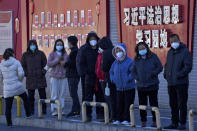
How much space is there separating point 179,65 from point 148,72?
0.69 metres

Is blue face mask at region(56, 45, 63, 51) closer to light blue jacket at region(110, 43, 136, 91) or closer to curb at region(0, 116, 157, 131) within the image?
curb at region(0, 116, 157, 131)

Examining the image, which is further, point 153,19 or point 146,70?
point 153,19

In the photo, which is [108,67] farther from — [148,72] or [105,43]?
A: [148,72]

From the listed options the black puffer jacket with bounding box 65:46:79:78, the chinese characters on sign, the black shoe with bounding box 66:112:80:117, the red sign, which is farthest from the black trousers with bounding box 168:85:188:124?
the chinese characters on sign

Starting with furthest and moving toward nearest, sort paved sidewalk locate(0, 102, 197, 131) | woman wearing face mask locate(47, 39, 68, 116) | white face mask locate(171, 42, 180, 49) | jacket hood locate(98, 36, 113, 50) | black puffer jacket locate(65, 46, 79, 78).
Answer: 1. woman wearing face mask locate(47, 39, 68, 116)
2. black puffer jacket locate(65, 46, 79, 78)
3. jacket hood locate(98, 36, 113, 50)
4. paved sidewalk locate(0, 102, 197, 131)
5. white face mask locate(171, 42, 180, 49)

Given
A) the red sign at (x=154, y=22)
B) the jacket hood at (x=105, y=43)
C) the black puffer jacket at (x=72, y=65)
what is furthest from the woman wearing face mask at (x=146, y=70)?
the red sign at (x=154, y=22)

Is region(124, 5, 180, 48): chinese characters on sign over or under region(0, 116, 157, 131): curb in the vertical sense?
over

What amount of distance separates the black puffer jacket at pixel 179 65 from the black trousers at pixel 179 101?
123 mm

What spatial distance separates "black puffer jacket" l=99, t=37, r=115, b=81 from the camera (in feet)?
51.1

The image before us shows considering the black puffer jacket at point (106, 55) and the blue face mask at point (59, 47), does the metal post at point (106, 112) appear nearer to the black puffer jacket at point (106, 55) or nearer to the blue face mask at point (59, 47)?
the black puffer jacket at point (106, 55)

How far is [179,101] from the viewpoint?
14492mm

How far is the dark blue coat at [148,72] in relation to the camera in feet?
48.1

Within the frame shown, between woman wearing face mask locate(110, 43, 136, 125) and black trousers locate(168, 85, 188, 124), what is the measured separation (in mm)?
954

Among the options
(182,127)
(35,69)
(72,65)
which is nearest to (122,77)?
(182,127)
